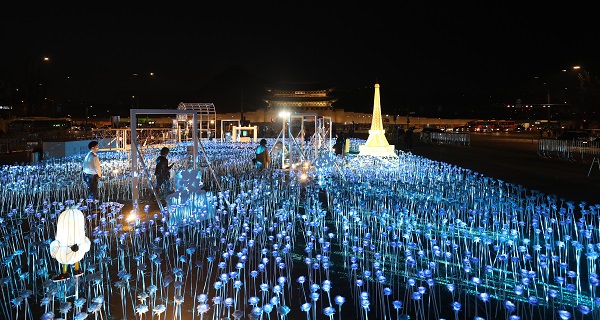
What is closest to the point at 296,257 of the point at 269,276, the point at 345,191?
the point at 269,276

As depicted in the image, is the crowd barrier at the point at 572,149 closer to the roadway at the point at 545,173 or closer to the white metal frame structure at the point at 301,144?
the roadway at the point at 545,173

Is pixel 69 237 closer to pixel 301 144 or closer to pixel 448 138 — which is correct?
pixel 301 144

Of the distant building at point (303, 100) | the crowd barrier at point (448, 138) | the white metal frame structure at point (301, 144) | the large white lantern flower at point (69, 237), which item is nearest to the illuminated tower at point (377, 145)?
the white metal frame structure at point (301, 144)

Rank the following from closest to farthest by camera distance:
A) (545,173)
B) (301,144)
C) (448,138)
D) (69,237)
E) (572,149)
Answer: (69,237)
(545,173)
(301,144)
(572,149)
(448,138)

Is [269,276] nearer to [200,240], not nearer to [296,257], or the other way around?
[296,257]

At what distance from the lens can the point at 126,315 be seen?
5.08 metres

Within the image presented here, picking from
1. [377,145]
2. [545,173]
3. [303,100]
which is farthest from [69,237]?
[303,100]

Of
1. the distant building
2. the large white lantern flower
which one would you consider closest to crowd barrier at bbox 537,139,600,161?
the large white lantern flower

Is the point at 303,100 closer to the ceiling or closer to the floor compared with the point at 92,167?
closer to the ceiling

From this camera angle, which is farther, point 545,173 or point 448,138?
point 448,138

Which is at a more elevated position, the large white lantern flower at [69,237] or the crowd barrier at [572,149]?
the crowd barrier at [572,149]

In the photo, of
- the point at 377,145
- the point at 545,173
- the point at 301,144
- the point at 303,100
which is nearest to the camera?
the point at 545,173

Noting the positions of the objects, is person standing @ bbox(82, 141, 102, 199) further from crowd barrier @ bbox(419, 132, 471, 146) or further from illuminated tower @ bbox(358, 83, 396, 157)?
crowd barrier @ bbox(419, 132, 471, 146)

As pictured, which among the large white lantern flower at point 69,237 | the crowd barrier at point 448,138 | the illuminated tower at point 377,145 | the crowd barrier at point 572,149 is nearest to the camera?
the large white lantern flower at point 69,237
